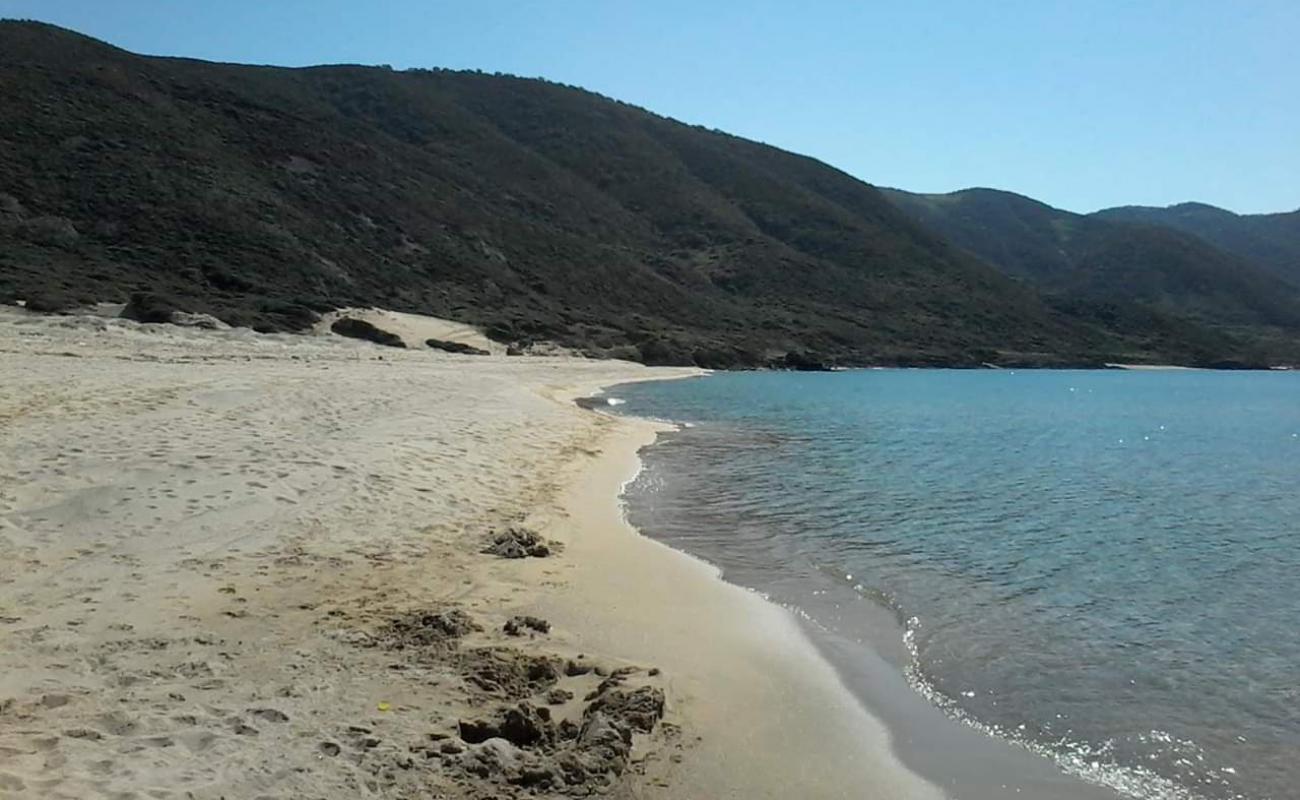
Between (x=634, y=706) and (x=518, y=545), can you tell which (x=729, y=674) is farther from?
(x=518, y=545)

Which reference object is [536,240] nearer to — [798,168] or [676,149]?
[676,149]

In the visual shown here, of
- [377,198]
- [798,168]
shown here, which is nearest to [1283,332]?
[798,168]

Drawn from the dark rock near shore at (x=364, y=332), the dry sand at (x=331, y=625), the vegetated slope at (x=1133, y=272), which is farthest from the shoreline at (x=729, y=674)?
the vegetated slope at (x=1133, y=272)

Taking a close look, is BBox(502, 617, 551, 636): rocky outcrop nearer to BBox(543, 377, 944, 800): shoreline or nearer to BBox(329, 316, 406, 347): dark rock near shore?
BBox(543, 377, 944, 800): shoreline

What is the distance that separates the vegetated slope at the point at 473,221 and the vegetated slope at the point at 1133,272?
26.5ft

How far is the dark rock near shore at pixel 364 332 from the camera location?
4003 centimetres

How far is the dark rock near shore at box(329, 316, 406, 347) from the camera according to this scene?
40031mm

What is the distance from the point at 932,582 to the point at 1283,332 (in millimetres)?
148013

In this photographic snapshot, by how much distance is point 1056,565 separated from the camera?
10484 mm

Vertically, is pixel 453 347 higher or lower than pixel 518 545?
higher

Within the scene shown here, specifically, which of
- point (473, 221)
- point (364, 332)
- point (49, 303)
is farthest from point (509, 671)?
point (473, 221)

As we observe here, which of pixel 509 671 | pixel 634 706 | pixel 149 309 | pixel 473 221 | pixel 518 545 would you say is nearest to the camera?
pixel 634 706

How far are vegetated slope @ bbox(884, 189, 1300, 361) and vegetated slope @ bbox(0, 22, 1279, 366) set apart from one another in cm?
808

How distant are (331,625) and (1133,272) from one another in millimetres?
164821
